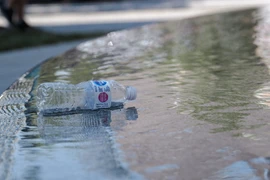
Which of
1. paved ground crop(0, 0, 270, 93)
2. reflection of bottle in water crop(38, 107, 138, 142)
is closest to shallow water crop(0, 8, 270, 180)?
reflection of bottle in water crop(38, 107, 138, 142)

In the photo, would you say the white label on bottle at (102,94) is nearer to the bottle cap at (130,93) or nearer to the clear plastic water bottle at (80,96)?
the clear plastic water bottle at (80,96)

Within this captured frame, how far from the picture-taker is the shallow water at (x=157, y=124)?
4.12 metres

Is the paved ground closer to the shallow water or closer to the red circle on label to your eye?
the shallow water

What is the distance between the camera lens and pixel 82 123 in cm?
537

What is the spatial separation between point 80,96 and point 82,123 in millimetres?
514

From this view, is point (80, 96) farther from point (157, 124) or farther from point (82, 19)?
point (82, 19)

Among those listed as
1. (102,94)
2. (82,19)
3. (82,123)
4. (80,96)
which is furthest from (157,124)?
(82,19)

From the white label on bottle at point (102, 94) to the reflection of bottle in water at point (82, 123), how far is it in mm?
54

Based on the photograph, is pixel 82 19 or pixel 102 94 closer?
pixel 102 94

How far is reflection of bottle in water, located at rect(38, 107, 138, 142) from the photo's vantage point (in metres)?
4.97

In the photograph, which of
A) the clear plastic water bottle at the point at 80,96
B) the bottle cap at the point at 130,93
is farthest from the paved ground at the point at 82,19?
the bottle cap at the point at 130,93

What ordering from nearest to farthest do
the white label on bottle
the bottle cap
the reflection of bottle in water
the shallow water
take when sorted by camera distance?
the shallow water < the reflection of bottle in water < the white label on bottle < the bottle cap

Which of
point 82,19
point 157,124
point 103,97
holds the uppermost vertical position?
point 82,19

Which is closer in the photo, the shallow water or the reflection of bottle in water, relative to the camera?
the shallow water
